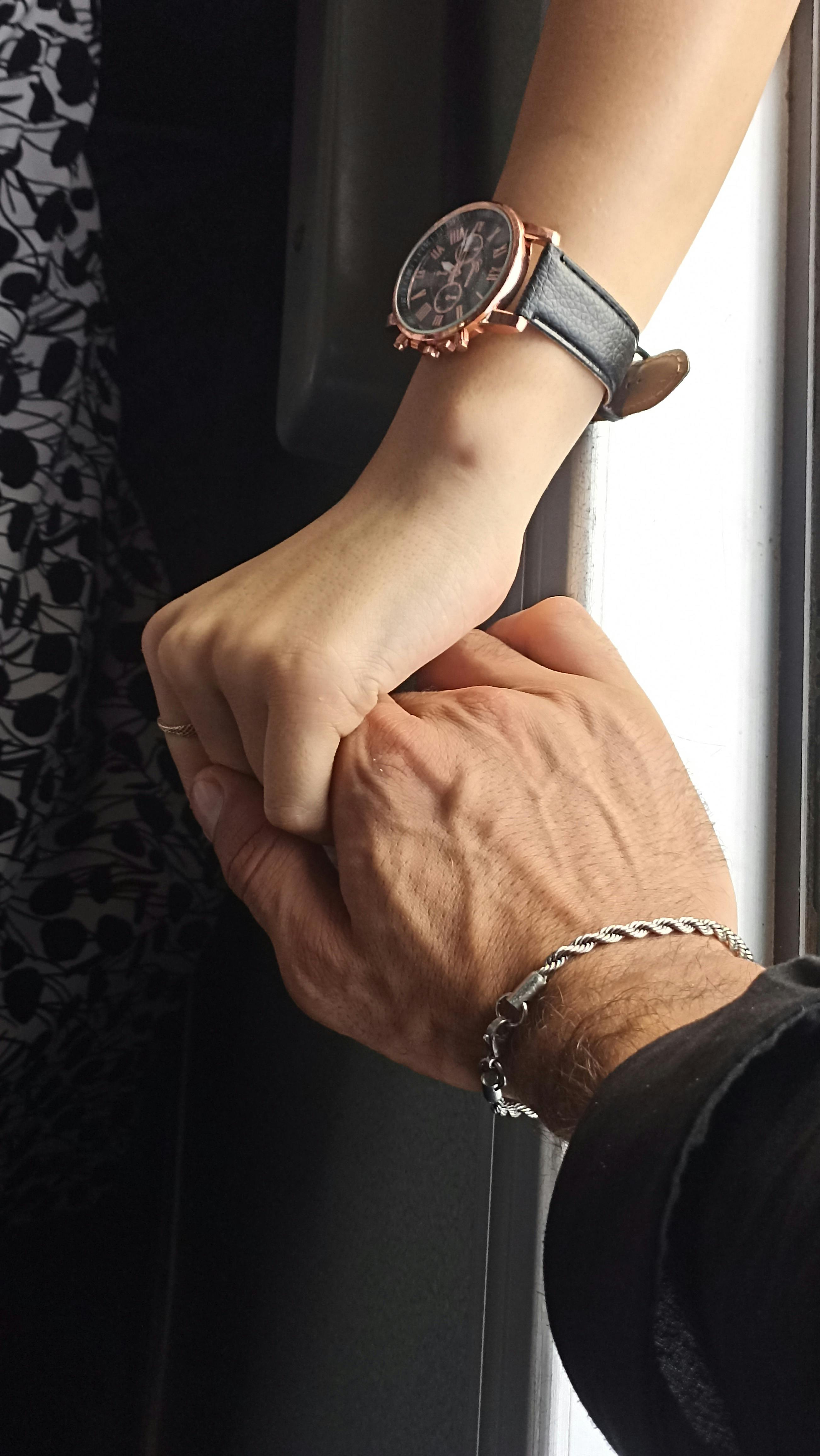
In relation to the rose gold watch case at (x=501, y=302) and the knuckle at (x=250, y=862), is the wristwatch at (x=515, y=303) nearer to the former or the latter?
the rose gold watch case at (x=501, y=302)

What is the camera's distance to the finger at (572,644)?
2.04 ft

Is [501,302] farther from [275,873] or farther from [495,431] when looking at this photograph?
[275,873]

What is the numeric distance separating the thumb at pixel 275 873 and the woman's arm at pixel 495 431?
2cm

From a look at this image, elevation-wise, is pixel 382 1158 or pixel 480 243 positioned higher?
pixel 480 243

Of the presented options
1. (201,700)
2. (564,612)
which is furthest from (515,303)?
(201,700)

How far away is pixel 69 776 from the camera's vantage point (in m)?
→ 0.89

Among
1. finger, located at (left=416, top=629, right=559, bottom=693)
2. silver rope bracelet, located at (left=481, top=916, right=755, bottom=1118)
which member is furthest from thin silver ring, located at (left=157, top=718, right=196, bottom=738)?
silver rope bracelet, located at (left=481, top=916, right=755, bottom=1118)

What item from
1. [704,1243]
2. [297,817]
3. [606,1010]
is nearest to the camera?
[704,1243]

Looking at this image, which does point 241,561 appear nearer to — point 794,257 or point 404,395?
point 404,395

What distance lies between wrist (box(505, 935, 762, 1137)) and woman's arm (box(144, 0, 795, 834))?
0.57 feet

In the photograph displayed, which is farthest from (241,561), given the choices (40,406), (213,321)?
(40,406)

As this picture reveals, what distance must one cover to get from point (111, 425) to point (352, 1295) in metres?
0.73

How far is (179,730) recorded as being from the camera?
0.64m

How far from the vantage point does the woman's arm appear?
56cm
